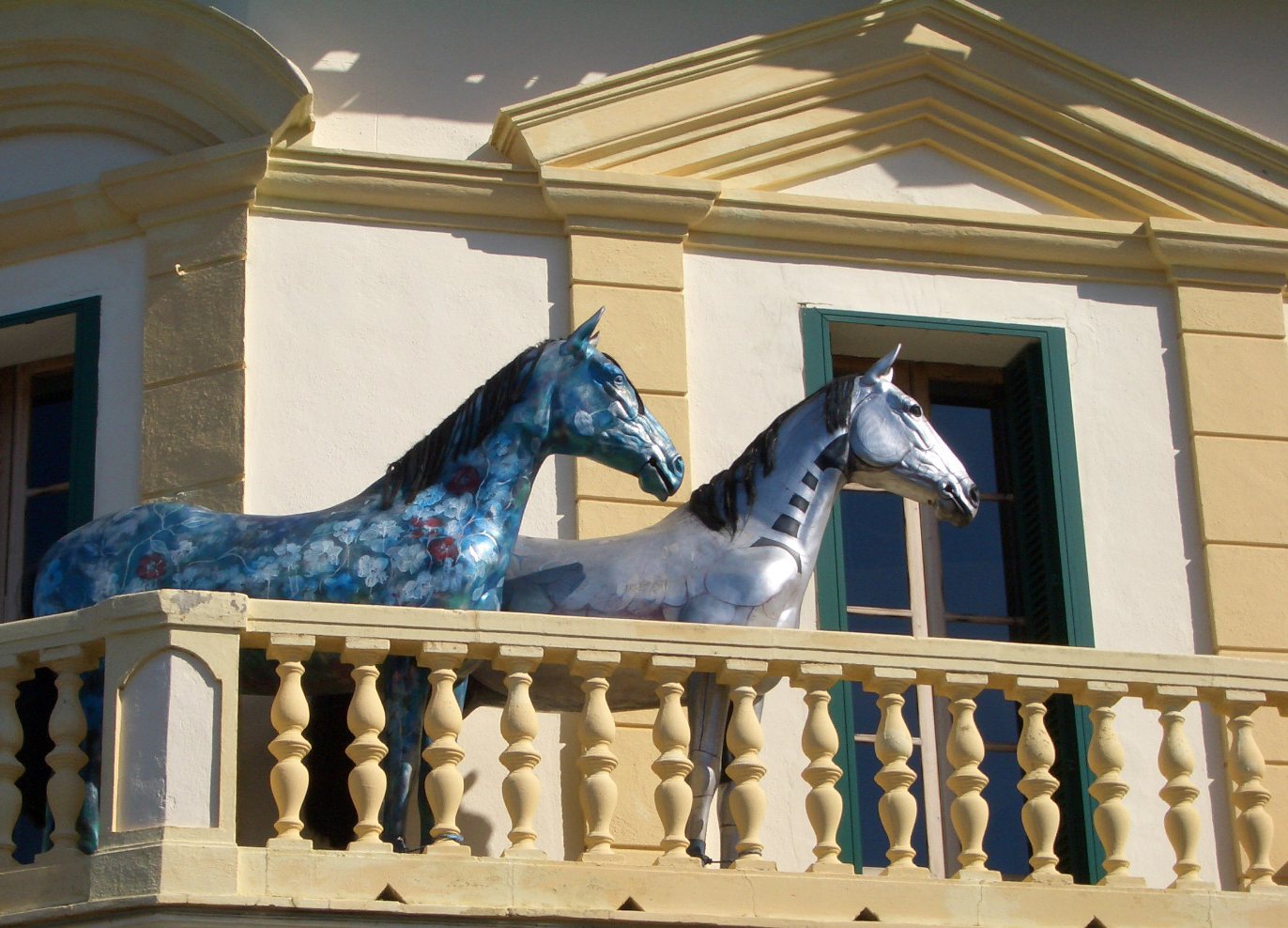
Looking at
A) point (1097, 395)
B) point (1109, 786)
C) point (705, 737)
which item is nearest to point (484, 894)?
point (705, 737)

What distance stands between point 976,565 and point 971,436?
64cm

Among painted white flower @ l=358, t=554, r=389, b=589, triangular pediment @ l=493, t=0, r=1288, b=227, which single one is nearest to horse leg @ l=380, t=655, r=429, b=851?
painted white flower @ l=358, t=554, r=389, b=589

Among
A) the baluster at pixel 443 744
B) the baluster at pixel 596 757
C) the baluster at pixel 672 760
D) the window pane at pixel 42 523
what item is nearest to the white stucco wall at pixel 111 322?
the window pane at pixel 42 523

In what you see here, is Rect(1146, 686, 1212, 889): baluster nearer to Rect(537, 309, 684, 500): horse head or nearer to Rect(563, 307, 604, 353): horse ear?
Rect(537, 309, 684, 500): horse head

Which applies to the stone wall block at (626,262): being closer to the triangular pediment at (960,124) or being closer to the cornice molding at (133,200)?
the triangular pediment at (960,124)

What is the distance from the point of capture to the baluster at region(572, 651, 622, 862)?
8008 millimetres

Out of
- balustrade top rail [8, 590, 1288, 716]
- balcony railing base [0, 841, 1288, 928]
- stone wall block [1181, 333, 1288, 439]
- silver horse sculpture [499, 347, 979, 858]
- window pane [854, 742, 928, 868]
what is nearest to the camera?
balcony railing base [0, 841, 1288, 928]

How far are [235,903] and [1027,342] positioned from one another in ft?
16.4

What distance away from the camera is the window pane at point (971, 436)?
1108 centimetres

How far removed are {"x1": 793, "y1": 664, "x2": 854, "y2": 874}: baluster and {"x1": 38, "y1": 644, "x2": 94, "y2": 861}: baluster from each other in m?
2.33

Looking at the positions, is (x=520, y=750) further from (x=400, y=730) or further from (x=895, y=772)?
(x=895, y=772)

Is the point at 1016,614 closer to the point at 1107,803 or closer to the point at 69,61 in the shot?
the point at 1107,803

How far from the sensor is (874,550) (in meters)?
10.8

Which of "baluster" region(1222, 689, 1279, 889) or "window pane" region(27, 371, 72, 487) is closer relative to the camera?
"baluster" region(1222, 689, 1279, 889)
